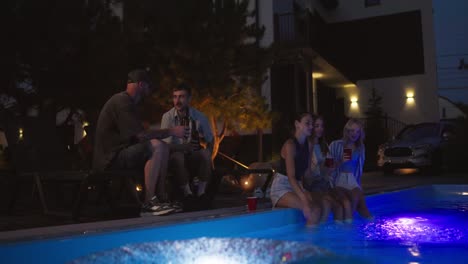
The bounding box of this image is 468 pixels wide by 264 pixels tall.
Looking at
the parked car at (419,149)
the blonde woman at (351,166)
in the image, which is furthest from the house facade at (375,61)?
the blonde woman at (351,166)

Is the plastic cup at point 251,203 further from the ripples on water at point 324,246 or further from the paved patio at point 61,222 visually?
the ripples on water at point 324,246

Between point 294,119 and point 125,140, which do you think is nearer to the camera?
point 125,140

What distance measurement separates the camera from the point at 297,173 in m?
4.06

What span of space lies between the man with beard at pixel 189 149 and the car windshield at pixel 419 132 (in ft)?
27.9

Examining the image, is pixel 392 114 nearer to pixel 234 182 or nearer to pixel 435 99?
pixel 435 99

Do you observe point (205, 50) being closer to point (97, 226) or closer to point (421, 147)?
point (97, 226)

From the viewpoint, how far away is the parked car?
11.0 m

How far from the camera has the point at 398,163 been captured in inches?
442

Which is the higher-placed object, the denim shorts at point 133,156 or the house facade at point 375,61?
the house facade at point 375,61

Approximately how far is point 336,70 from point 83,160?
993 centimetres

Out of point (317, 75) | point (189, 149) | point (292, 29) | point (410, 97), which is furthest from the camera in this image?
point (410, 97)

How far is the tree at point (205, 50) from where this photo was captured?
7586 mm

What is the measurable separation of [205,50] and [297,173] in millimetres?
4069

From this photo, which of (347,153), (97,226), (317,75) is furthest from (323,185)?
(317,75)
